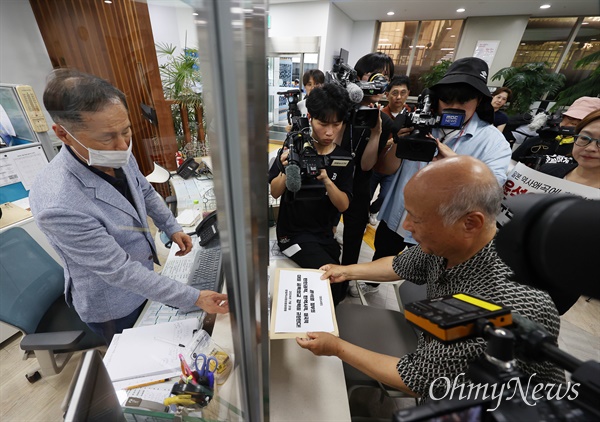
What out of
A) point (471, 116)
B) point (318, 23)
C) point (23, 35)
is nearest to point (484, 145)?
point (471, 116)

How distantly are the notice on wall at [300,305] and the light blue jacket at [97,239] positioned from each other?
0.30 m

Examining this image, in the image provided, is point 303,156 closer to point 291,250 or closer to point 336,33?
point 291,250

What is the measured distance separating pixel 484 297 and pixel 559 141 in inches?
87.6

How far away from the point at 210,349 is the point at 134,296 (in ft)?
1.55

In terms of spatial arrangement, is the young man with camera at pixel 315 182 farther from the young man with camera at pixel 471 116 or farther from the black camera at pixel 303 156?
the young man with camera at pixel 471 116

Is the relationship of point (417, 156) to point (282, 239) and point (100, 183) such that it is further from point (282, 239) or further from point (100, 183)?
point (100, 183)

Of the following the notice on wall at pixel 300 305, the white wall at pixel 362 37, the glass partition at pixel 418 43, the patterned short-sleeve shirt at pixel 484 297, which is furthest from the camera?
the white wall at pixel 362 37

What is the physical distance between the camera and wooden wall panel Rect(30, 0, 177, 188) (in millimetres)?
931

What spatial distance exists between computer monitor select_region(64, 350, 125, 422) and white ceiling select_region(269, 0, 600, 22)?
5931 millimetres

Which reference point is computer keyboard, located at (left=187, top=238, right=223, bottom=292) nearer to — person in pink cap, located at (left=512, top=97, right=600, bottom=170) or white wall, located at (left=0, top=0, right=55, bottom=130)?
white wall, located at (left=0, top=0, right=55, bottom=130)

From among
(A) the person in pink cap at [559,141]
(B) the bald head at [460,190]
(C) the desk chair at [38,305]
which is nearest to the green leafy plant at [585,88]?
(A) the person in pink cap at [559,141]

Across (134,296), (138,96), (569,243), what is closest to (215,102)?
(569,243)

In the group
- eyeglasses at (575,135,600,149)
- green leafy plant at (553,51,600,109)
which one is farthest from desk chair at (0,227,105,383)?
green leafy plant at (553,51,600,109)

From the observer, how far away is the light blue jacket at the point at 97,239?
0.77 m
